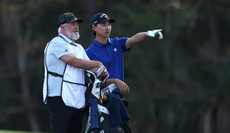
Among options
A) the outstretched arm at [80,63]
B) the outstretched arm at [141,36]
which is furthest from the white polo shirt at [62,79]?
the outstretched arm at [141,36]

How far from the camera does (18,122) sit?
59.2ft

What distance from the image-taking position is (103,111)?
153 inches

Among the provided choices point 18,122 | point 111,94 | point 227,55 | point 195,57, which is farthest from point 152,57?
point 111,94

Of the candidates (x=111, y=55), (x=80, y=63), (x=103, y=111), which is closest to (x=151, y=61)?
(x=111, y=55)

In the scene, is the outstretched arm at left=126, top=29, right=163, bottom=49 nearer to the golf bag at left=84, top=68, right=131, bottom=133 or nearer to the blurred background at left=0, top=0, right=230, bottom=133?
the golf bag at left=84, top=68, right=131, bottom=133

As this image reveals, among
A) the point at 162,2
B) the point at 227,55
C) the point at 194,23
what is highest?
the point at 162,2

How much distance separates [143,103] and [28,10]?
6.97 metres

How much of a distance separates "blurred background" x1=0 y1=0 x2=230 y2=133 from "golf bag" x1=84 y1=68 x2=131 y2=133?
21.4 feet

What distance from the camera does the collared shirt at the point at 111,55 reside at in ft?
14.0

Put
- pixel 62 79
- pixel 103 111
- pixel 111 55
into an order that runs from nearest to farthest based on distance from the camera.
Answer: pixel 62 79 → pixel 103 111 → pixel 111 55

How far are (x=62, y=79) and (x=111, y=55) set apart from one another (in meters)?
0.86

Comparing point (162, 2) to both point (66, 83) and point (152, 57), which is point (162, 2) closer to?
point (152, 57)

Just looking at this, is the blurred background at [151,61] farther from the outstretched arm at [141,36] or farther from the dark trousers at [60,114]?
the dark trousers at [60,114]

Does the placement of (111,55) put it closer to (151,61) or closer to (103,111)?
(103,111)
